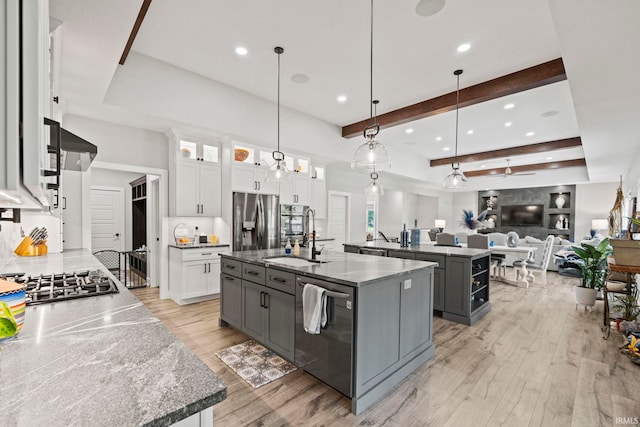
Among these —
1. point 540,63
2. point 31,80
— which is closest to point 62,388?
point 31,80

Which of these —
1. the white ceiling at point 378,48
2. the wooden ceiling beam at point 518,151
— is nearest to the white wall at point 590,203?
the wooden ceiling beam at point 518,151

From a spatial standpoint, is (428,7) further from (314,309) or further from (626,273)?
(626,273)

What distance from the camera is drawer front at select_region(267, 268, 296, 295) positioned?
2490 mm

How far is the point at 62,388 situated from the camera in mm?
723

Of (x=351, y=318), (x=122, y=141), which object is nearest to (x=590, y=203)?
(x=351, y=318)

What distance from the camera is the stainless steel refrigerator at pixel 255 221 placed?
490 centimetres

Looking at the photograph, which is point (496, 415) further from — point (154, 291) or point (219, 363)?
point (154, 291)

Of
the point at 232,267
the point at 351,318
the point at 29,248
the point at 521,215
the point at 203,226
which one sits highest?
the point at 521,215

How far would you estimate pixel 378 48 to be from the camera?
3344mm

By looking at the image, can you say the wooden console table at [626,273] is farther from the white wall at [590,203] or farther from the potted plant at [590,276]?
the white wall at [590,203]

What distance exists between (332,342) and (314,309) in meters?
0.28

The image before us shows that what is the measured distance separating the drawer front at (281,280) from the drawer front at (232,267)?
57cm

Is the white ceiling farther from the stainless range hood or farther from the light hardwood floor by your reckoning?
the light hardwood floor

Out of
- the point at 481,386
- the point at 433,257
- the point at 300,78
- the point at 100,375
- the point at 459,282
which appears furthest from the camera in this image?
the point at 300,78
